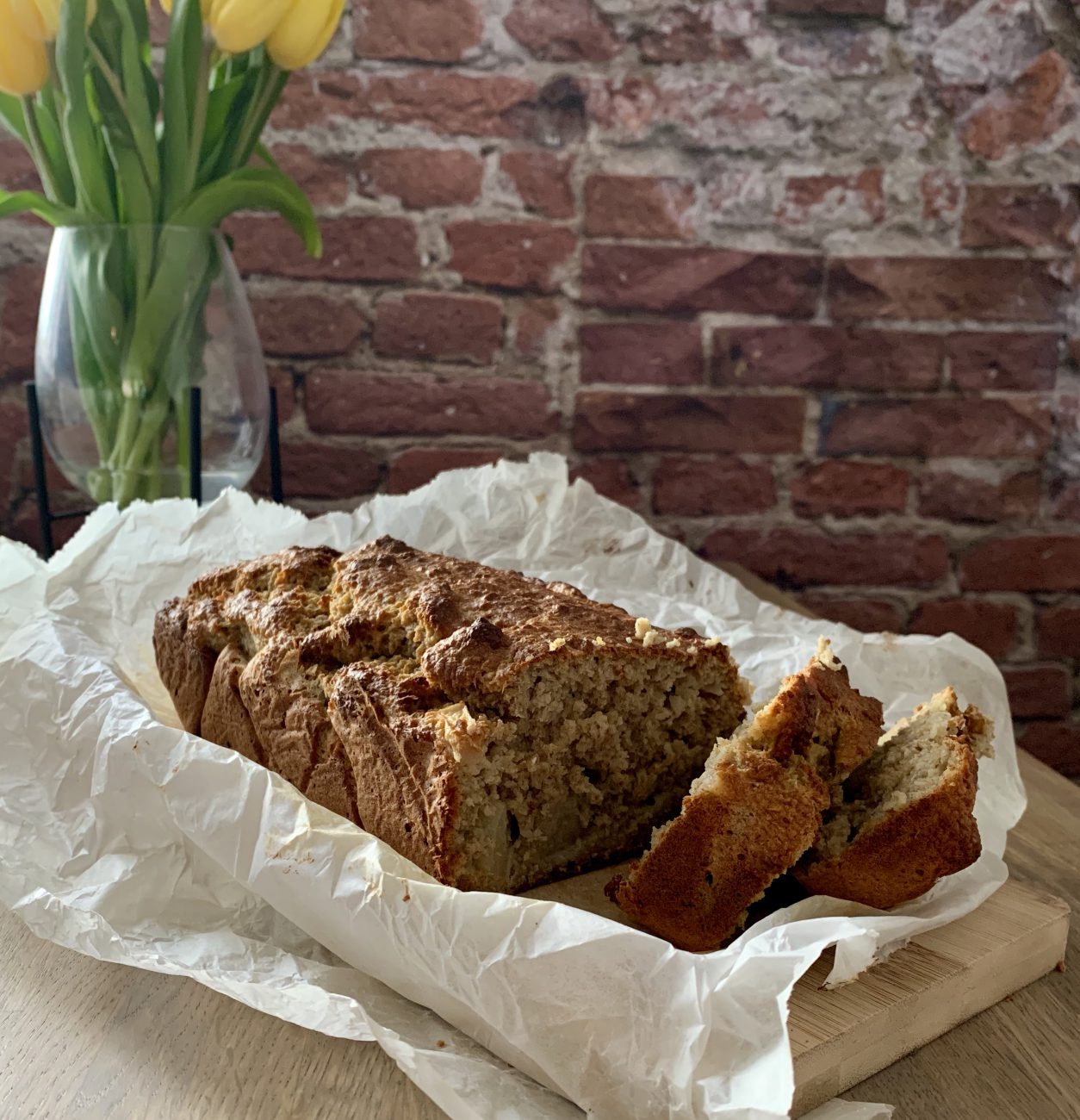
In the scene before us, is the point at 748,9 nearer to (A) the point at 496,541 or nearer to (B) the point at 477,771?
(A) the point at 496,541

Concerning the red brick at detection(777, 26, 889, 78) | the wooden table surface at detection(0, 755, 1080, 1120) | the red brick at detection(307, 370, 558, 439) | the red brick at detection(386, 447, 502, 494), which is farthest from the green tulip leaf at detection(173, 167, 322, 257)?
the wooden table surface at detection(0, 755, 1080, 1120)

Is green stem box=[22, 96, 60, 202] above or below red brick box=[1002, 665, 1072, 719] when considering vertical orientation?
above

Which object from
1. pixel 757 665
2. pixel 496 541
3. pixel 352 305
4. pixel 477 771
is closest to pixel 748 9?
pixel 352 305

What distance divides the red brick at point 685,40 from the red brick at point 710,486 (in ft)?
2.48

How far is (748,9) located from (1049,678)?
1.44 m

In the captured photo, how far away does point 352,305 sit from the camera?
2209mm

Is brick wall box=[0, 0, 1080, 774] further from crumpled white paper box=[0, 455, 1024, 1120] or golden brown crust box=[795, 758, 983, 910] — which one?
golden brown crust box=[795, 758, 983, 910]

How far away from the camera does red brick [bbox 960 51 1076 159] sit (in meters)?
2.19

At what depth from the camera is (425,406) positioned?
7.44 ft

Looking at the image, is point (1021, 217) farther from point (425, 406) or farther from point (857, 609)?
A: point (425, 406)

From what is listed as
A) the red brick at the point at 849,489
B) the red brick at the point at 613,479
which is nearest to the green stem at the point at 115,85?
the red brick at the point at 613,479

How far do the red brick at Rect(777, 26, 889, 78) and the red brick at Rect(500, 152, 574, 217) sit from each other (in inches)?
18.3

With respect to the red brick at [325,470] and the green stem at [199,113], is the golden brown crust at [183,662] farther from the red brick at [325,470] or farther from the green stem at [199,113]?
the red brick at [325,470]

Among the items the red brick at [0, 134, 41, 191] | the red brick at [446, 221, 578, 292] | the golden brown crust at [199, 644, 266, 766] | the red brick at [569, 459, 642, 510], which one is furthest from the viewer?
the red brick at [569, 459, 642, 510]
